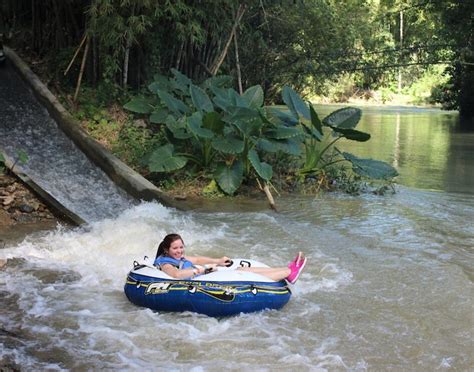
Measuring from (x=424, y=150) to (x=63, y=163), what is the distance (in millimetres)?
11086

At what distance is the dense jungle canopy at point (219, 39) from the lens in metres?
10.7

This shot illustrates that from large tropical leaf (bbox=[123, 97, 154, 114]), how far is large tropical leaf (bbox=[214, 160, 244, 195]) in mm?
1743

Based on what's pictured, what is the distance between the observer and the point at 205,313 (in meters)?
4.90

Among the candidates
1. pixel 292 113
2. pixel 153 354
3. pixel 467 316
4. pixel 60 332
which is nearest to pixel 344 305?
pixel 467 316

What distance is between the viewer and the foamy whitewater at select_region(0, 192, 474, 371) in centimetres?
417

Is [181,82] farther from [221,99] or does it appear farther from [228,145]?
[228,145]

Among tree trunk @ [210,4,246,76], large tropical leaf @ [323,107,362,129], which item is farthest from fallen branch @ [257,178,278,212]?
tree trunk @ [210,4,246,76]

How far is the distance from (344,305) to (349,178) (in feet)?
20.1

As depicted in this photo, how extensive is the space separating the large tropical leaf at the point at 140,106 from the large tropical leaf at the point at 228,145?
5.69ft

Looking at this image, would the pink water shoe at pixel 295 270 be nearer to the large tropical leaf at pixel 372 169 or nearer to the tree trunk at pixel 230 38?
the large tropical leaf at pixel 372 169

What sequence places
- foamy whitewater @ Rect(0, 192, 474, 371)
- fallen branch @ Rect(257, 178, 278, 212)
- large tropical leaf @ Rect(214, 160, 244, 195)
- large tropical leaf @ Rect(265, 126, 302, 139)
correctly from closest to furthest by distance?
foamy whitewater @ Rect(0, 192, 474, 371)
fallen branch @ Rect(257, 178, 278, 212)
large tropical leaf @ Rect(214, 160, 244, 195)
large tropical leaf @ Rect(265, 126, 302, 139)

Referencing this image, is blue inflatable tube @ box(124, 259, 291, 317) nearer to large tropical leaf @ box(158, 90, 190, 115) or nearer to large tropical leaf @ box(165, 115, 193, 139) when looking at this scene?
large tropical leaf @ box(165, 115, 193, 139)

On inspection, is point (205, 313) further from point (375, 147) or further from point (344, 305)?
point (375, 147)

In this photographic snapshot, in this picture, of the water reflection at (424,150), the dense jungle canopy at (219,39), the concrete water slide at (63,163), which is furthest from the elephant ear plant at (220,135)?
the water reflection at (424,150)
